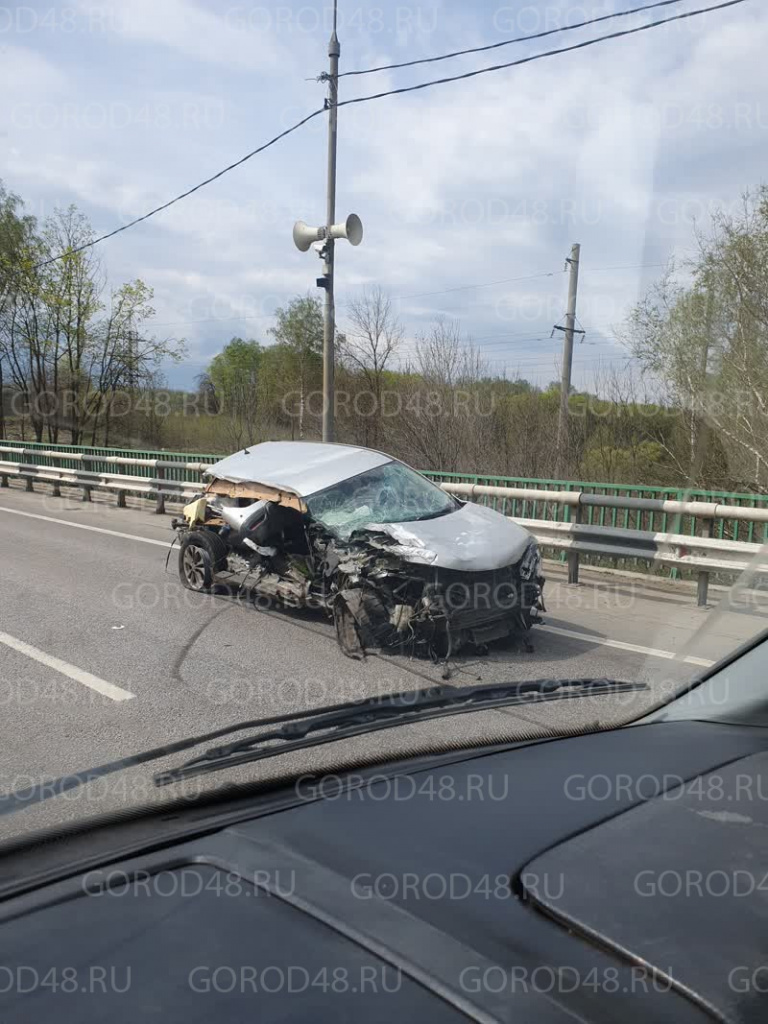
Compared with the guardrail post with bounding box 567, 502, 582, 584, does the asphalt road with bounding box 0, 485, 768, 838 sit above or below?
below

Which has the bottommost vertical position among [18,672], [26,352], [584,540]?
[18,672]

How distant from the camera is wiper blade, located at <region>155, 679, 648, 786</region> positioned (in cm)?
212

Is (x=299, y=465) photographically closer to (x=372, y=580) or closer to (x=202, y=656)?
(x=372, y=580)

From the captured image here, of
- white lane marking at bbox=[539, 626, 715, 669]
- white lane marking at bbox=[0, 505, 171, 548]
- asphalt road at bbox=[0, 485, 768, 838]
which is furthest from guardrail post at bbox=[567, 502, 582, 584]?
white lane marking at bbox=[0, 505, 171, 548]

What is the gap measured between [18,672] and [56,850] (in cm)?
425

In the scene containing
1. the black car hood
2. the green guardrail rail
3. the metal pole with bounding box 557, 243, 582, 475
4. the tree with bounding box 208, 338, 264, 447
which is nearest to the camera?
the black car hood

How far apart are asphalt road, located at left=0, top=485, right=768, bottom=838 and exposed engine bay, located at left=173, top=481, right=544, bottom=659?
0.20 m

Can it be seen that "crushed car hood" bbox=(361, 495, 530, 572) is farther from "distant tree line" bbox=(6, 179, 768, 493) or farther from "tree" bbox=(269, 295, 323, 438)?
"tree" bbox=(269, 295, 323, 438)

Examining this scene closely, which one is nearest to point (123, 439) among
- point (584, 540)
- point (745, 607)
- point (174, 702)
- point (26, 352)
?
point (26, 352)

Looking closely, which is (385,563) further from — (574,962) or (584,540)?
(574,962)

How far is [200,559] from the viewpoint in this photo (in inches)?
310

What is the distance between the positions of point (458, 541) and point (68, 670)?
2857 millimetres

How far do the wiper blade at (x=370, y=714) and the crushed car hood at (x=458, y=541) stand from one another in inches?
117

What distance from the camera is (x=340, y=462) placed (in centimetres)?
727
